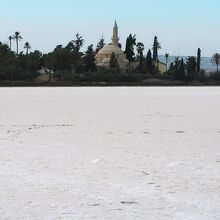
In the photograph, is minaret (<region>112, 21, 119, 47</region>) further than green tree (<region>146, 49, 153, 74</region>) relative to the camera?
Yes

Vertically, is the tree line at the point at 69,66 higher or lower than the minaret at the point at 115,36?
lower

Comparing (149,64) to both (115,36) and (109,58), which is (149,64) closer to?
(109,58)

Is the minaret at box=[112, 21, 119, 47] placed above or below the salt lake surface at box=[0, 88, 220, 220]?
above

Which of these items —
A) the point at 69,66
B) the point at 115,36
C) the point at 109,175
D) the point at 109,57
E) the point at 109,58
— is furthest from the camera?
the point at 115,36

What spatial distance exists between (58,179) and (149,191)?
4.17 ft

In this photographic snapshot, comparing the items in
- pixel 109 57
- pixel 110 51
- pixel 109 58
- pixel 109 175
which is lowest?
pixel 109 175

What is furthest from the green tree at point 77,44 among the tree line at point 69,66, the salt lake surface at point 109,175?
the salt lake surface at point 109,175

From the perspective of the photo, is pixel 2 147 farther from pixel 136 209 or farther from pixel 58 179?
pixel 136 209

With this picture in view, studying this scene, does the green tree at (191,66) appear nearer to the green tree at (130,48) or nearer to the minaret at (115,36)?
the green tree at (130,48)

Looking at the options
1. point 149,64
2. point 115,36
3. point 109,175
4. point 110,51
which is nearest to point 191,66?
point 149,64

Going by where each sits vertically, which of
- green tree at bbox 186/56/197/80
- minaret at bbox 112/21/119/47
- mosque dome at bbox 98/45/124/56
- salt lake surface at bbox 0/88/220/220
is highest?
minaret at bbox 112/21/119/47

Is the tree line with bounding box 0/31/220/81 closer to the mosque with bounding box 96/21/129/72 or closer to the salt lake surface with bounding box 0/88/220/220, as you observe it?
the mosque with bounding box 96/21/129/72

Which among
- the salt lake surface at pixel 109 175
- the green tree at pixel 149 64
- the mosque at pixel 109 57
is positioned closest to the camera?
the salt lake surface at pixel 109 175

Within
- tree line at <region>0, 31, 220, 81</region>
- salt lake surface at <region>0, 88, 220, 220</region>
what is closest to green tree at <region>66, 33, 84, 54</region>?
tree line at <region>0, 31, 220, 81</region>
